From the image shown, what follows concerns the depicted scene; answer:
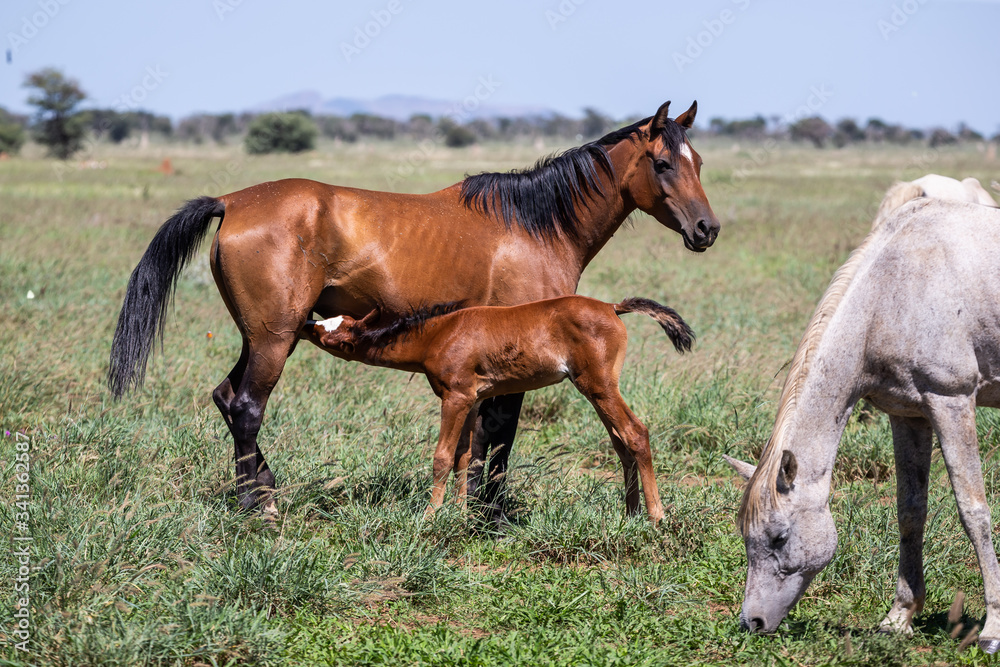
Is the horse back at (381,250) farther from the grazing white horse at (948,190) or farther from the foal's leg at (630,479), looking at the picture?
the grazing white horse at (948,190)

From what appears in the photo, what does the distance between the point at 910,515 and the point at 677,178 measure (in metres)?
2.15

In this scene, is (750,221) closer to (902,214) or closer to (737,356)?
(737,356)

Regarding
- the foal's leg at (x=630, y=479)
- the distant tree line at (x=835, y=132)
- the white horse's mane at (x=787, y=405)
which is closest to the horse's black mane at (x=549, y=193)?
the foal's leg at (x=630, y=479)

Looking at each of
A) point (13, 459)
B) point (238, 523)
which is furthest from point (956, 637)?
point (13, 459)

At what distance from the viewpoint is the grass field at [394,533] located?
11.3ft

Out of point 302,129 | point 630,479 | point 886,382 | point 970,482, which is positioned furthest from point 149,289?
point 302,129

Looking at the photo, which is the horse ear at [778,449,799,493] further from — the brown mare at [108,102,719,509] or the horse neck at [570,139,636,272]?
the horse neck at [570,139,636,272]

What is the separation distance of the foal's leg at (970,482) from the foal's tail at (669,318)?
3.97 ft

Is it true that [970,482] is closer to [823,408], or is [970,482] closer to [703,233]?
[823,408]

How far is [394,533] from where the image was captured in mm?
4180

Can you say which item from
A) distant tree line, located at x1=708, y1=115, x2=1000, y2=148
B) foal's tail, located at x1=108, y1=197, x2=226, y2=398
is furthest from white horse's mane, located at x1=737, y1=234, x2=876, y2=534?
distant tree line, located at x1=708, y1=115, x2=1000, y2=148

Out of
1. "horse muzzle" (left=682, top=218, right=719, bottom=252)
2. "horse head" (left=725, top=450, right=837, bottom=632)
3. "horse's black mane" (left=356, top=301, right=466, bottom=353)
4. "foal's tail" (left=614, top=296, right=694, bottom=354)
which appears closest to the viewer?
"horse head" (left=725, top=450, right=837, bottom=632)

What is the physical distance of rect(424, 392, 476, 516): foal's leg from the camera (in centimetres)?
440

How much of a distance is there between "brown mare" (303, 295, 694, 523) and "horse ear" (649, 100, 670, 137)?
1050 mm
